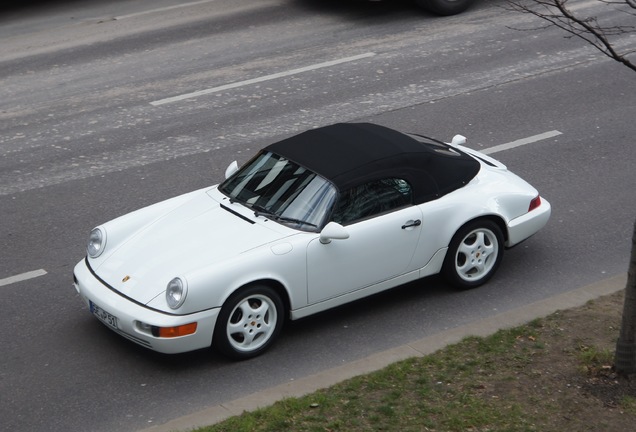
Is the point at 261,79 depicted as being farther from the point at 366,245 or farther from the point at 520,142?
the point at 366,245

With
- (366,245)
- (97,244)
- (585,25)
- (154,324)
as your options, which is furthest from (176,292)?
(585,25)

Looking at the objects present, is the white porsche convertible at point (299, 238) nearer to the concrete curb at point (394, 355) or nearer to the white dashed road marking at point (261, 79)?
the concrete curb at point (394, 355)

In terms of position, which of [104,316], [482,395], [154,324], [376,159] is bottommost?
[482,395]

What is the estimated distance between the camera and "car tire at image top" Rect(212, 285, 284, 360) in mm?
7406

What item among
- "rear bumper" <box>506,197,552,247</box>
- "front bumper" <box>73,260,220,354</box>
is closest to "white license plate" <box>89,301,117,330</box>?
"front bumper" <box>73,260,220,354</box>

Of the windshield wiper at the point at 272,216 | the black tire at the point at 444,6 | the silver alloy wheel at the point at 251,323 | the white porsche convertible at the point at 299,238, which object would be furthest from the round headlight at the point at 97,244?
the black tire at the point at 444,6

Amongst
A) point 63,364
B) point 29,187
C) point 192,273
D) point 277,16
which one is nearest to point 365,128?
point 192,273

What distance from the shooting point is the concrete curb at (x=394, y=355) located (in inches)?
268

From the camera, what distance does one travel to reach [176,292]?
7.29 m

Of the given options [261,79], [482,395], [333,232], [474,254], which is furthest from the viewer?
[261,79]

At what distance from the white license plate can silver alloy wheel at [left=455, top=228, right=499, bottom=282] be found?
2.76m

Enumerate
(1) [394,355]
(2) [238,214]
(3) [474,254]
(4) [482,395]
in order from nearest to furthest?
(4) [482,395] → (1) [394,355] → (2) [238,214] → (3) [474,254]

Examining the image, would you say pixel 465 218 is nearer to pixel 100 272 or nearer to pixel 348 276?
pixel 348 276

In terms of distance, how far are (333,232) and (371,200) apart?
0.60 meters
